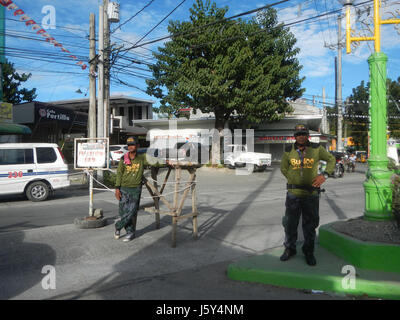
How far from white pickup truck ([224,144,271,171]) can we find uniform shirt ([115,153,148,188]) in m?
18.5

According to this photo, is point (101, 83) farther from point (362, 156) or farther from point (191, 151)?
point (362, 156)

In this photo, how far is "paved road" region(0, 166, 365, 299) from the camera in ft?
13.7

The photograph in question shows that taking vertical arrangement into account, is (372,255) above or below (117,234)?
above

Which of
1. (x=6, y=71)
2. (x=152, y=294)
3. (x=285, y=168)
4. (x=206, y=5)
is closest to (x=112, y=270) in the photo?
(x=152, y=294)

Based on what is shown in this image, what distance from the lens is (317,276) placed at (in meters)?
4.20

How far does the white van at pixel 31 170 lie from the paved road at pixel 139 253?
3.43ft

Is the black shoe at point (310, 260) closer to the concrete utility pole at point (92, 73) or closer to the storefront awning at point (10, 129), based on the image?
the concrete utility pole at point (92, 73)

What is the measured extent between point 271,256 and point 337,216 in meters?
4.49

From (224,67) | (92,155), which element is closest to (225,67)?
(224,67)

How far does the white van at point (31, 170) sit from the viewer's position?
10922mm

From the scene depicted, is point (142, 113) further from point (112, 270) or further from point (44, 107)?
point (112, 270)

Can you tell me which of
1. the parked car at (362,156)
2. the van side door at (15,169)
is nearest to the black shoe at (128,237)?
the van side door at (15,169)

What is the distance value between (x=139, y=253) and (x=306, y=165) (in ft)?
10.1

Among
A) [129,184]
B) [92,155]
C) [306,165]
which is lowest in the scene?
[129,184]
